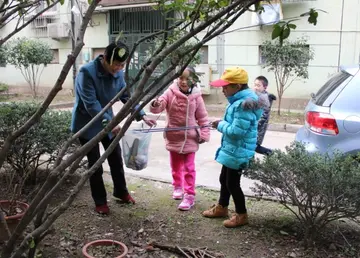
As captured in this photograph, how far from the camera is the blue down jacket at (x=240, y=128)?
364 centimetres

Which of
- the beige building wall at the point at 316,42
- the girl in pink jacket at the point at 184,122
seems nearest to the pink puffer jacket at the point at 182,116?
the girl in pink jacket at the point at 184,122

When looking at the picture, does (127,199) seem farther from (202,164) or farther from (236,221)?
(202,164)

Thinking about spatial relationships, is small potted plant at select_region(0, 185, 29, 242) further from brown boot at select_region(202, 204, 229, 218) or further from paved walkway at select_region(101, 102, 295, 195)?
paved walkway at select_region(101, 102, 295, 195)

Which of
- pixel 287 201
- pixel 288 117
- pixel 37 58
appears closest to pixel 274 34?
pixel 287 201

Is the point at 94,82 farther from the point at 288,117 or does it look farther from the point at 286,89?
the point at 286,89

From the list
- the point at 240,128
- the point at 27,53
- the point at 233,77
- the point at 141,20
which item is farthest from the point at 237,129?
the point at 27,53

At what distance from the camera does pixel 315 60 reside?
12297 mm

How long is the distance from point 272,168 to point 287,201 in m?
0.36

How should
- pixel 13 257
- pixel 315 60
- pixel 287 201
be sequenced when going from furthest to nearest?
1. pixel 315 60
2. pixel 287 201
3. pixel 13 257

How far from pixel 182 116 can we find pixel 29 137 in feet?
5.10

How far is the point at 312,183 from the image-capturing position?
3334 mm

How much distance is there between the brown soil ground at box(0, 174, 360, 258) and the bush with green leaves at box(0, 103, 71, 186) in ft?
1.64

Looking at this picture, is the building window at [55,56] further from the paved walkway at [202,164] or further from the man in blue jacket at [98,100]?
the man in blue jacket at [98,100]

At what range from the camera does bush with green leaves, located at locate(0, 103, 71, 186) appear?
4.44 m
